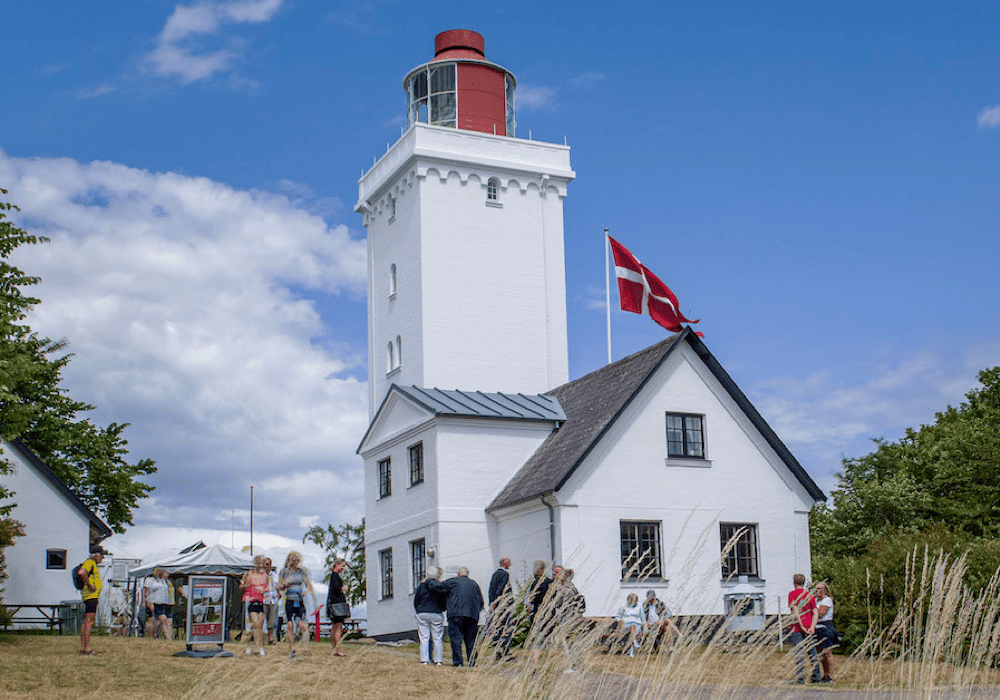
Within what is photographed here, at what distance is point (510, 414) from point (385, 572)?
635 centimetres

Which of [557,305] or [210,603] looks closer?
[210,603]

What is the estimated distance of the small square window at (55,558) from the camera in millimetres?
36312

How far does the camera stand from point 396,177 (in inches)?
1518

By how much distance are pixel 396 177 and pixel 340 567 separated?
67.9 feet

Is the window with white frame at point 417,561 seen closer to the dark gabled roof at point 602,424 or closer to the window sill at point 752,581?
the dark gabled roof at point 602,424

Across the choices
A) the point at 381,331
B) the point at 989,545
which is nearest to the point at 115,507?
the point at 381,331

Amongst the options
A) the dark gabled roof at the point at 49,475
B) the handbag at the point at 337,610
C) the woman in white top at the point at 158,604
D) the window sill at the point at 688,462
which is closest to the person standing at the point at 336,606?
the handbag at the point at 337,610

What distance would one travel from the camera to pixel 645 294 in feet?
105

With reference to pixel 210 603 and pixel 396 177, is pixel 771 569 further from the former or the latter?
pixel 396 177

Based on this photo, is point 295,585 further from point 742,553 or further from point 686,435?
point 742,553

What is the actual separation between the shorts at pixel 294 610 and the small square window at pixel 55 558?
1792 centimetres

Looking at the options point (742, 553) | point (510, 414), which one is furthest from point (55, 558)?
point (742, 553)

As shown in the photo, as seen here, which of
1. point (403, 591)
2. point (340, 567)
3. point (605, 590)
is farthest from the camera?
point (403, 591)

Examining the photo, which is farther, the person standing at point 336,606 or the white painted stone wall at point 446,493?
the white painted stone wall at point 446,493
